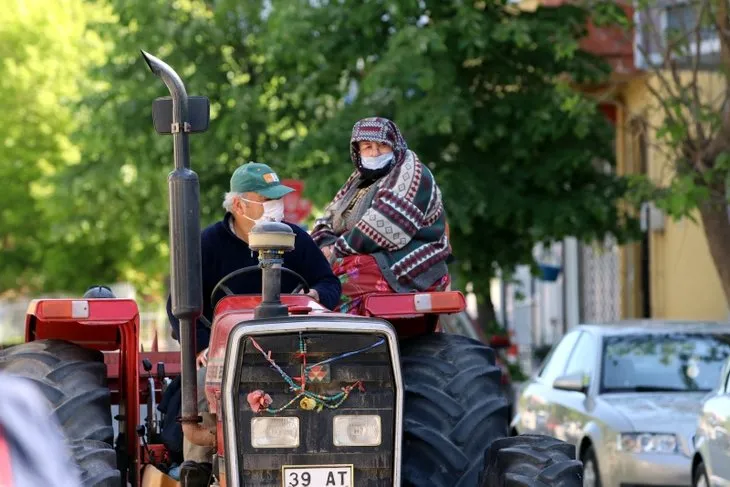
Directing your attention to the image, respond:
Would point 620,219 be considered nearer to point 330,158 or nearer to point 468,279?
point 468,279

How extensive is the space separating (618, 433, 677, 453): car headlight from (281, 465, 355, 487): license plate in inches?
282

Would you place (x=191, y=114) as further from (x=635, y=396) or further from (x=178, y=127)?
(x=635, y=396)

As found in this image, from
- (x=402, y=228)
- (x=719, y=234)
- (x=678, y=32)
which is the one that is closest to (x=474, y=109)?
(x=678, y=32)

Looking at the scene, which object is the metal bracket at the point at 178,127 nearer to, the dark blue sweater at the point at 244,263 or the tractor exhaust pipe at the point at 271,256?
the tractor exhaust pipe at the point at 271,256

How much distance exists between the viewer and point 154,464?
29.3 feet

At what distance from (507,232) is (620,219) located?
158 centimetres

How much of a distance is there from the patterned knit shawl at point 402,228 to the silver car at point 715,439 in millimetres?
3538

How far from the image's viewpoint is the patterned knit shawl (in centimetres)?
976

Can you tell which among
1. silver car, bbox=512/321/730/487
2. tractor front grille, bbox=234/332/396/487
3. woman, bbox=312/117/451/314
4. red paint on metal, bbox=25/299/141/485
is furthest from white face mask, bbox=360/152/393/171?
silver car, bbox=512/321/730/487

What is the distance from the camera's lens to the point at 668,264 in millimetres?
27656

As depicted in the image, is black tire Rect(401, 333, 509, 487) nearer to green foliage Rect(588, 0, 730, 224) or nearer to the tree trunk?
green foliage Rect(588, 0, 730, 224)

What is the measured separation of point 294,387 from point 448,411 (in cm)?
81

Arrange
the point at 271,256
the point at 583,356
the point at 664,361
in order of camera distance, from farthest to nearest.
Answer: the point at 583,356 → the point at 664,361 → the point at 271,256

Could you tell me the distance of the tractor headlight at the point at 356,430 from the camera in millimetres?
7797
